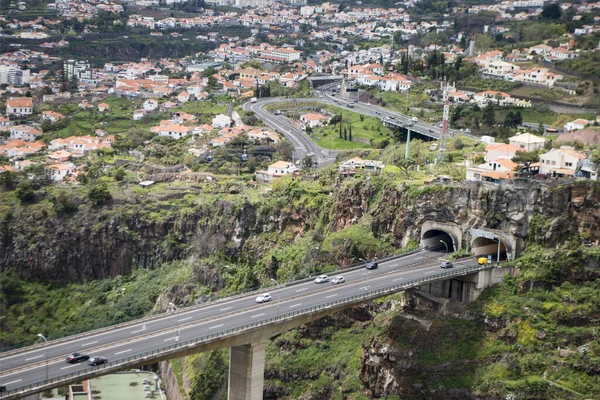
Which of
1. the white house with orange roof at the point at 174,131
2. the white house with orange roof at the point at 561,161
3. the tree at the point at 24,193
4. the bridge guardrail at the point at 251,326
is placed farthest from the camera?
the white house with orange roof at the point at 174,131

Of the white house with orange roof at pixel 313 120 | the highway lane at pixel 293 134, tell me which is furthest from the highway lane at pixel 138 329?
the white house with orange roof at pixel 313 120

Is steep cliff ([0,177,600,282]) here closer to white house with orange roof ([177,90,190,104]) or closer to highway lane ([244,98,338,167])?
highway lane ([244,98,338,167])

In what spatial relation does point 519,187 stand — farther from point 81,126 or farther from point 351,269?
point 81,126

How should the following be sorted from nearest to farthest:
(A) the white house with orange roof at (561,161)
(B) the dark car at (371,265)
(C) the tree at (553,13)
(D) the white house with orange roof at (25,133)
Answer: (B) the dark car at (371,265)
(A) the white house with orange roof at (561,161)
(D) the white house with orange roof at (25,133)
(C) the tree at (553,13)

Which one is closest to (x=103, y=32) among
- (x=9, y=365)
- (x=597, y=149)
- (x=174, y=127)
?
(x=174, y=127)

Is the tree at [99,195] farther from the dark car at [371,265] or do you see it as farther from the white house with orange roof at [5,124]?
the dark car at [371,265]

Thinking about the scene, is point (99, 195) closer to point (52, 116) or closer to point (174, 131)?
point (174, 131)
